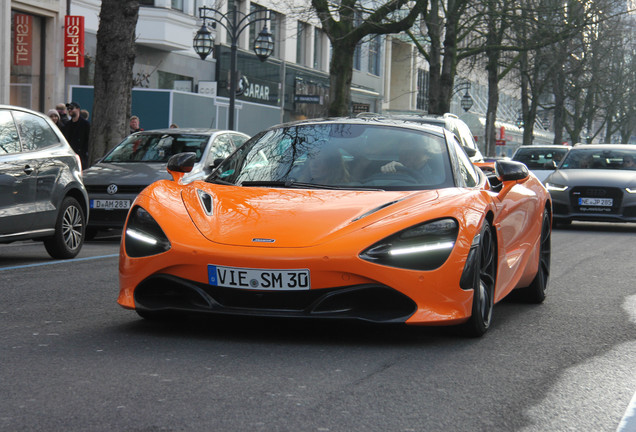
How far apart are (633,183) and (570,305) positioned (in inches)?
446

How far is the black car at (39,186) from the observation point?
10367 mm

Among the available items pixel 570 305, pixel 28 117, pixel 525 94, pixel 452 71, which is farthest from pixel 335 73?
pixel 525 94

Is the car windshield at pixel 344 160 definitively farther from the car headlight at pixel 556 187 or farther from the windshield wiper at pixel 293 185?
the car headlight at pixel 556 187

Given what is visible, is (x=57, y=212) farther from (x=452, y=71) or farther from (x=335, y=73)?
(x=452, y=71)

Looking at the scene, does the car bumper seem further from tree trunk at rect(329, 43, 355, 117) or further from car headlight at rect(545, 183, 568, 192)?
tree trunk at rect(329, 43, 355, 117)

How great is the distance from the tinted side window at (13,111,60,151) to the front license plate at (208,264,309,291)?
5.75 metres

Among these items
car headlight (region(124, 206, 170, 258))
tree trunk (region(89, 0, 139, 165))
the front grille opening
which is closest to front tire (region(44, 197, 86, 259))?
car headlight (region(124, 206, 170, 258))

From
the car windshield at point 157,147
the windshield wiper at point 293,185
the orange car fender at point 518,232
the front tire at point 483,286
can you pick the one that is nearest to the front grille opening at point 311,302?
the front tire at point 483,286

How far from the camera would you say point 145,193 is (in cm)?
644

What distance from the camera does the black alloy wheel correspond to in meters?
8.17

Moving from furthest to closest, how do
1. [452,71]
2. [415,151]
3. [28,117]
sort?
1. [452,71]
2. [28,117]
3. [415,151]

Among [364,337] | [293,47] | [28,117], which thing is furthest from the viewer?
[293,47]

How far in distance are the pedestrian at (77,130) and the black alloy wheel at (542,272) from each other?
12.7 metres

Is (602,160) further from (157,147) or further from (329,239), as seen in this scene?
(329,239)
